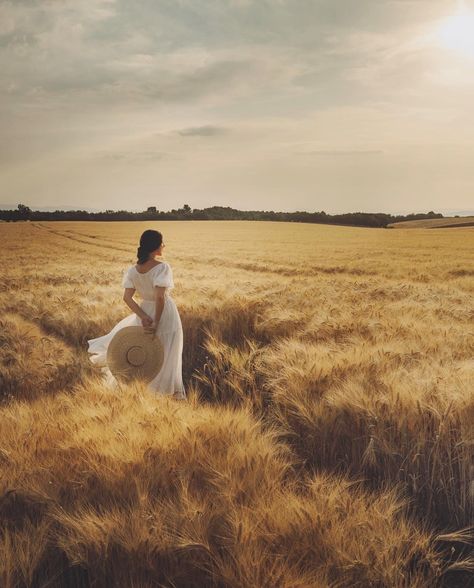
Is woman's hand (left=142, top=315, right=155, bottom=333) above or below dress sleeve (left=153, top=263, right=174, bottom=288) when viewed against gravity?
below

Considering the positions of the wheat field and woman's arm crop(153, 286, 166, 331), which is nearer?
the wheat field

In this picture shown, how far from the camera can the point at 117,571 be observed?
54.2 inches

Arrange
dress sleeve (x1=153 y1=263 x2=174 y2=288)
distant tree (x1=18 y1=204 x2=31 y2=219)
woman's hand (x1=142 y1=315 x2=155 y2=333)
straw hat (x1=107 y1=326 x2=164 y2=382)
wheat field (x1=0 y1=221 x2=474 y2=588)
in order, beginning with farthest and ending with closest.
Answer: distant tree (x1=18 y1=204 x2=31 y2=219), dress sleeve (x1=153 y1=263 x2=174 y2=288), woman's hand (x1=142 y1=315 x2=155 y2=333), straw hat (x1=107 y1=326 x2=164 y2=382), wheat field (x1=0 y1=221 x2=474 y2=588)

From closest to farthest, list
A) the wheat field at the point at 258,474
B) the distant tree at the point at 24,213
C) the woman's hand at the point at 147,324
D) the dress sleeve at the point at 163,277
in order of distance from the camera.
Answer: the wheat field at the point at 258,474 < the woman's hand at the point at 147,324 < the dress sleeve at the point at 163,277 < the distant tree at the point at 24,213

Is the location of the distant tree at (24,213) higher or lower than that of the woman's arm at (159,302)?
higher

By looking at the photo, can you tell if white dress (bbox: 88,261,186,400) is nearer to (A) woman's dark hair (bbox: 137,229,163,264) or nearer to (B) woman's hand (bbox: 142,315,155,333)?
(A) woman's dark hair (bbox: 137,229,163,264)

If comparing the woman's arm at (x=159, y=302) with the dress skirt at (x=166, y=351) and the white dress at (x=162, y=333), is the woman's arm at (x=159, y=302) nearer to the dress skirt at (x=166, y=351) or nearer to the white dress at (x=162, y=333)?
the white dress at (x=162, y=333)

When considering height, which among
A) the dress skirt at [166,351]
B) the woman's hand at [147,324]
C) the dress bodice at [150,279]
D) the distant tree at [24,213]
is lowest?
the dress skirt at [166,351]

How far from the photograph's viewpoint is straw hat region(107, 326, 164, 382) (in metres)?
3.84

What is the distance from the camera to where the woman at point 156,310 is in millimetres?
4109

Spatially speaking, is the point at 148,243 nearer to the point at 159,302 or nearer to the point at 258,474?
the point at 159,302

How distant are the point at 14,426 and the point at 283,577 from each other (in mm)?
1618

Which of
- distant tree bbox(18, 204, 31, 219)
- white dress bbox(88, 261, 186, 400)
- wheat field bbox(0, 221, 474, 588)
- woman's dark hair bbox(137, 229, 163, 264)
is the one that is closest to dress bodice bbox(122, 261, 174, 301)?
white dress bbox(88, 261, 186, 400)

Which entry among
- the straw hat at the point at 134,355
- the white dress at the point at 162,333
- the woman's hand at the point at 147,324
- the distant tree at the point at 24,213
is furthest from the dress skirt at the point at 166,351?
the distant tree at the point at 24,213
